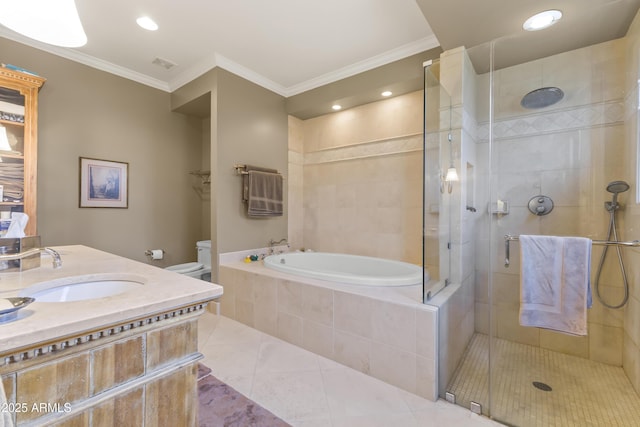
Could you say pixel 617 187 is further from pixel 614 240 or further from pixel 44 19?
pixel 44 19

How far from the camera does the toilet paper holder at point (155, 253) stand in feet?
10.4

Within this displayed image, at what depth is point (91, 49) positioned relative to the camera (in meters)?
2.65

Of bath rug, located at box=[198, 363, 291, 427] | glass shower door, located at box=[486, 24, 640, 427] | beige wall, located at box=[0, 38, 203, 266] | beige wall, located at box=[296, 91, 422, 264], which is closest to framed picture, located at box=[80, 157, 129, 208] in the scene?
beige wall, located at box=[0, 38, 203, 266]

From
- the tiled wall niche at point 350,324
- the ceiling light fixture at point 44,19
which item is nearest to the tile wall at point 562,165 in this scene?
the tiled wall niche at point 350,324

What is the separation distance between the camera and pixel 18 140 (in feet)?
7.30

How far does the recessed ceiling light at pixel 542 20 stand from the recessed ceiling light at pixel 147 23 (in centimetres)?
277

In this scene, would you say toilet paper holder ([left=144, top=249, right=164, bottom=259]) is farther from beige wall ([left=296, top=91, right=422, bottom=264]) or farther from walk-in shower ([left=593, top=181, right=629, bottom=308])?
walk-in shower ([left=593, top=181, right=629, bottom=308])

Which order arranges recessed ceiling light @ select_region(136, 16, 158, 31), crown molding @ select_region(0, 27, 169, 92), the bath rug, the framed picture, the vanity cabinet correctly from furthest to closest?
the framed picture, crown molding @ select_region(0, 27, 169, 92), recessed ceiling light @ select_region(136, 16, 158, 31), the vanity cabinet, the bath rug

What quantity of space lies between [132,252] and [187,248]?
64 cm

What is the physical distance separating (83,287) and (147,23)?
2.28 metres

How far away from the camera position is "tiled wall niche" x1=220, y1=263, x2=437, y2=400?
1652 millimetres

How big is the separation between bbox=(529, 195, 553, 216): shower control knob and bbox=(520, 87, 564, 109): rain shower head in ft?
2.24

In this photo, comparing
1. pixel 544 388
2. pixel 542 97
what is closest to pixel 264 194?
pixel 542 97

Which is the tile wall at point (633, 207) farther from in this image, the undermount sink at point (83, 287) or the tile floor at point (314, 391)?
the undermount sink at point (83, 287)
